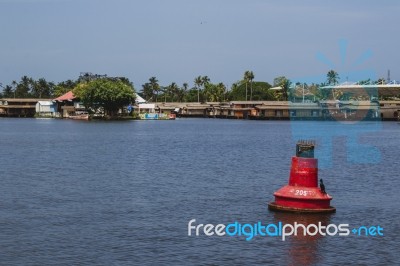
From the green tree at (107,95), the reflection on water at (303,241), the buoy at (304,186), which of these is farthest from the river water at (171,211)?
the green tree at (107,95)

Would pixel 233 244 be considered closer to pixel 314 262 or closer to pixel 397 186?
pixel 314 262

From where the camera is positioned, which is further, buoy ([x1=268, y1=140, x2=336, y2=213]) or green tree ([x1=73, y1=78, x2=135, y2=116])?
green tree ([x1=73, y1=78, x2=135, y2=116])

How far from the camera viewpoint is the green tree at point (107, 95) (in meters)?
179

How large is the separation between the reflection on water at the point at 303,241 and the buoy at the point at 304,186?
1.11 feet

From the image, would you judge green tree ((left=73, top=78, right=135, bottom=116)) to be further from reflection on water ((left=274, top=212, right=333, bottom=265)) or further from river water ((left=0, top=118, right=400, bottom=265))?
reflection on water ((left=274, top=212, right=333, bottom=265))

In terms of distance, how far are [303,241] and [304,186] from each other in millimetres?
3814

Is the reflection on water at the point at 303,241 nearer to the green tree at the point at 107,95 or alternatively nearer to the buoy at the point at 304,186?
the buoy at the point at 304,186

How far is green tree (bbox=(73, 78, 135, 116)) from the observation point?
179 metres

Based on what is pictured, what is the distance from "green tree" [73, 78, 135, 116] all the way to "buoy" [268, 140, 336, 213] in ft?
490

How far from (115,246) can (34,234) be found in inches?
143

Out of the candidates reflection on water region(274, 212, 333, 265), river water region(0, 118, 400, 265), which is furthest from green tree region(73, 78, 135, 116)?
reflection on water region(274, 212, 333, 265)

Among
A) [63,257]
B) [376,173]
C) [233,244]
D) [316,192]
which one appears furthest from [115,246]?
[376,173]

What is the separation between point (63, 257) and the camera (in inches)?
987

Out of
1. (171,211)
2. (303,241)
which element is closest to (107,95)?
(171,211)
